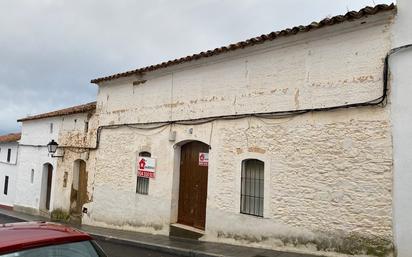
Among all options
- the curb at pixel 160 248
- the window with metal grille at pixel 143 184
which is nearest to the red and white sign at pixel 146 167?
the window with metal grille at pixel 143 184

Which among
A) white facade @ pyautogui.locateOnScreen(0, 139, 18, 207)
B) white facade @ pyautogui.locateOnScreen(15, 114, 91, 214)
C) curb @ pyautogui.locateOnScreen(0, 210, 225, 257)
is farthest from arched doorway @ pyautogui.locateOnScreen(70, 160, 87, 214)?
white facade @ pyautogui.locateOnScreen(0, 139, 18, 207)

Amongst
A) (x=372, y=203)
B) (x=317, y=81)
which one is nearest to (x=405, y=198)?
(x=372, y=203)

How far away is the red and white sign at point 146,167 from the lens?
11766 mm

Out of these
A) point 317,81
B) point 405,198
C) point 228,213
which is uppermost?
point 317,81

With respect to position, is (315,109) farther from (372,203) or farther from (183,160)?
(183,160)

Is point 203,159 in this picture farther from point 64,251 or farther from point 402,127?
point 64,251

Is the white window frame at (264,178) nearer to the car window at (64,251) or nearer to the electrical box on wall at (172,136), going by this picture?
the electrical box on wall at (172,136)

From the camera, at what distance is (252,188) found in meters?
9.29

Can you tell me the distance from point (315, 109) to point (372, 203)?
214 cm

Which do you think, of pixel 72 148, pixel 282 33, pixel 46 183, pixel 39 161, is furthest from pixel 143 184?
pixel 39 161

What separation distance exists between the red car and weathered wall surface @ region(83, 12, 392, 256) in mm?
5204

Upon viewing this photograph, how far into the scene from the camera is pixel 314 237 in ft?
25.7

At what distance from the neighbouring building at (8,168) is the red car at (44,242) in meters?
19.2

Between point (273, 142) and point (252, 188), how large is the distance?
127cm
